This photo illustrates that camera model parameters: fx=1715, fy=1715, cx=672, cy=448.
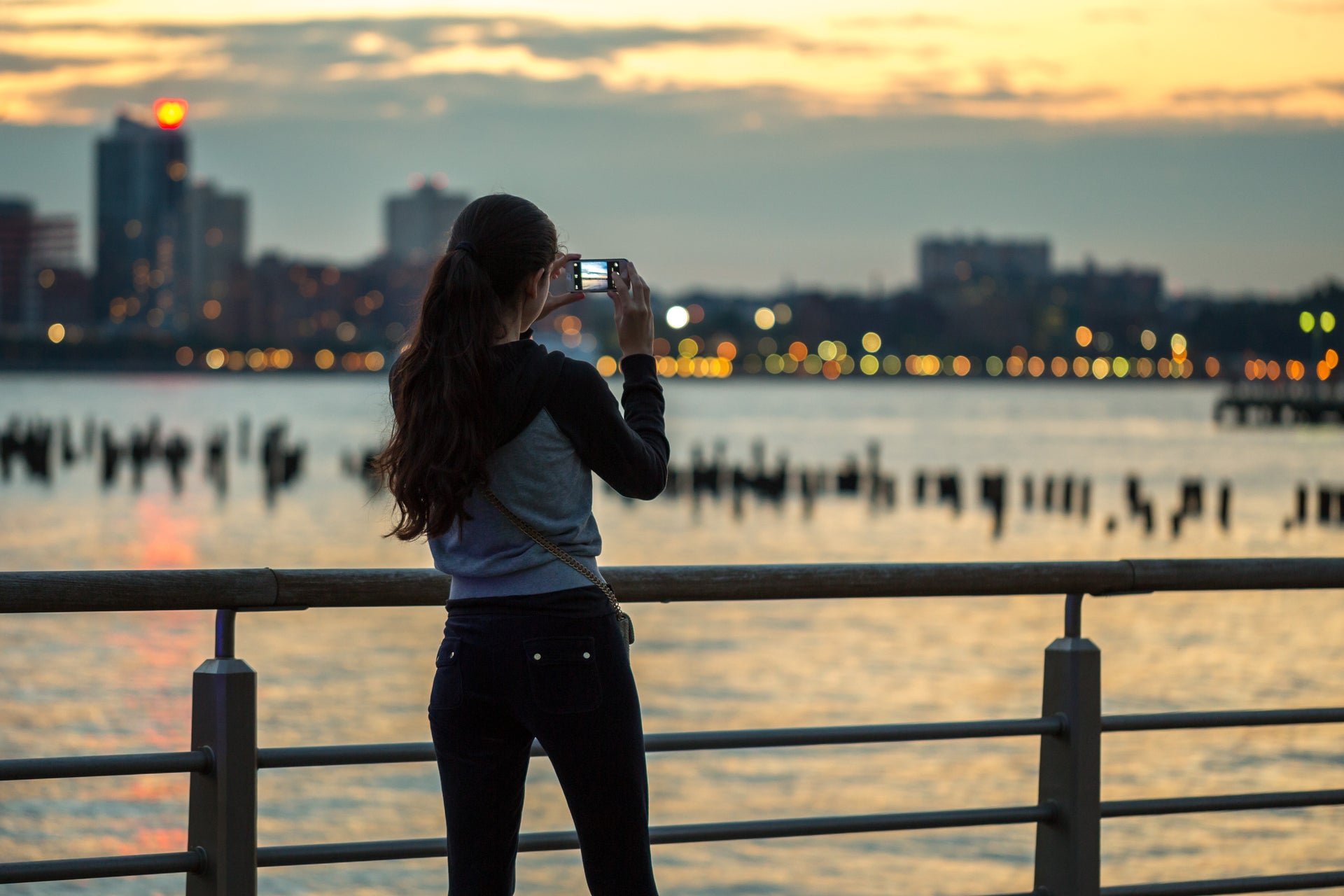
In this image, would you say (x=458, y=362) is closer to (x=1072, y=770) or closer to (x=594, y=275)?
(x=594, y=275)

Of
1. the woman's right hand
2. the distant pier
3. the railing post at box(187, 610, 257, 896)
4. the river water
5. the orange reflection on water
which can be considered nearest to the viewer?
the woman's right hand

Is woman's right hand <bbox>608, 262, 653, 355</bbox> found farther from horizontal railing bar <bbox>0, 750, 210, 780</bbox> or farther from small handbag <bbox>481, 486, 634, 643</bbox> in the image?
horizontal railing bar <bbox>0, 750, 210, 780</bbox>

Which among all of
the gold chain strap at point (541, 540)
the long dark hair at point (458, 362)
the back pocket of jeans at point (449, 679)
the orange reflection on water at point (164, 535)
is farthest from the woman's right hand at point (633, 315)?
the orange reflection on water at point (164, 535)

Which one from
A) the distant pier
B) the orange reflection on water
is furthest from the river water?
the distant pier

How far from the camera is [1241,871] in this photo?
15.2 meters

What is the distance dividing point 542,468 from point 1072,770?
66.9 inches

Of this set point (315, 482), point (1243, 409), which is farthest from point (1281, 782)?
point (1243, 409)

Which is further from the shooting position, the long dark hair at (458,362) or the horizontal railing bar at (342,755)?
the horizontal railing bar at (342,755)

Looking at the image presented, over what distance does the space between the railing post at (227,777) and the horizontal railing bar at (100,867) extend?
43 millimetres

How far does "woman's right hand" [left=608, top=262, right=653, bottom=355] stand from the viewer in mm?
3232

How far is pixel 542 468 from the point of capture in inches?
121

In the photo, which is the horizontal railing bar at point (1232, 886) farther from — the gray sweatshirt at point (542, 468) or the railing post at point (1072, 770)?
the gray sweatshirt at point (542, 468)

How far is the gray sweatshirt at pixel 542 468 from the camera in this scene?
3031 mm

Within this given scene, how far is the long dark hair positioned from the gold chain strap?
0.16 ft
